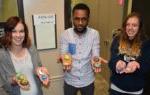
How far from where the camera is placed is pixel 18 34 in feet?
6.13

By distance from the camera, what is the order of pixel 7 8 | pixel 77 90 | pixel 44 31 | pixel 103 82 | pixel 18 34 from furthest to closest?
pixel 103 82, pixel 44 31, pixel 7 8, pixel 77 90, pixel 18 34

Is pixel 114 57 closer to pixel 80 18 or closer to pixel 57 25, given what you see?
pixel 80 18

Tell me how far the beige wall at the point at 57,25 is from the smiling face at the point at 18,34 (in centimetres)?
50

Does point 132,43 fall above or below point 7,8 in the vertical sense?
below

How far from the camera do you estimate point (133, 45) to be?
6.48ft

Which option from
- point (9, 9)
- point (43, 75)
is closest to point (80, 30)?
point (43, 75)

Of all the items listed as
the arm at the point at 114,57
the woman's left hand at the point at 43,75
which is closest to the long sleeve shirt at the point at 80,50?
the arm at the point at 114,57

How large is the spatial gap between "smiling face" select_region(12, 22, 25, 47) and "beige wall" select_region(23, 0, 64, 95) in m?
0.50

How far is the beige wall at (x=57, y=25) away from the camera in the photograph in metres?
2.36

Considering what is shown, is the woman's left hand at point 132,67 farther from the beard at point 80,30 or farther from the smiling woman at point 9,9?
the smiling woman at point 9,9

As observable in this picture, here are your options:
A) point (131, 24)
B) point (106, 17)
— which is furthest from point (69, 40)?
point (106, 17)

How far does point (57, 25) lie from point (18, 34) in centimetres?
72

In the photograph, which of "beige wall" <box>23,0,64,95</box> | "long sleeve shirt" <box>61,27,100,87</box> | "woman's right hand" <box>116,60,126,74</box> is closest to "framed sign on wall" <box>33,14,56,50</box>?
"beige wall" <box>23,0,64,95</box>

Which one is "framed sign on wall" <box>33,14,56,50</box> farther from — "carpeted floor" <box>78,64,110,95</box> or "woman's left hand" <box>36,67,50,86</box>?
"carpeted floor" <box>78,64,110,95</box>
